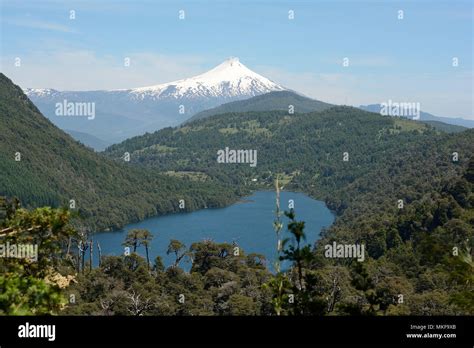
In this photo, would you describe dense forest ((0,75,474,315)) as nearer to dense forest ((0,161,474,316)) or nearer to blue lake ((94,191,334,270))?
dense forest ((0,161,474,316))

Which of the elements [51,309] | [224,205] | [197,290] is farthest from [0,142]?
[51,309]

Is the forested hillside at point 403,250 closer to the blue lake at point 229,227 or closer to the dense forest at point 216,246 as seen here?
the dense forest at point 216,246

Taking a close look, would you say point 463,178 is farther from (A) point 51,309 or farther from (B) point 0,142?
(B) point 0,142

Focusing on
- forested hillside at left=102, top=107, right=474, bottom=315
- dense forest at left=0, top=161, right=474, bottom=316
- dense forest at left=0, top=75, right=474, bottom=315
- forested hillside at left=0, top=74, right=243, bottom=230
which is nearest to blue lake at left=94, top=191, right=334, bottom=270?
dense forest at left=0, top=75, right=474, bottom=315

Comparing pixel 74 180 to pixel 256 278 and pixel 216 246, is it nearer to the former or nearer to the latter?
pixel 216 246

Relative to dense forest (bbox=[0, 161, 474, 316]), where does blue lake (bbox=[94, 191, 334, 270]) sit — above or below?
below

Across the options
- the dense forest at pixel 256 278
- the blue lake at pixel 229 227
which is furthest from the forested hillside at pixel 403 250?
the blue lake at pixel 229 227

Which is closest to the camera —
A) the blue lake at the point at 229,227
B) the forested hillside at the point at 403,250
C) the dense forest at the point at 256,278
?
the dense forest at the point at 256,278
